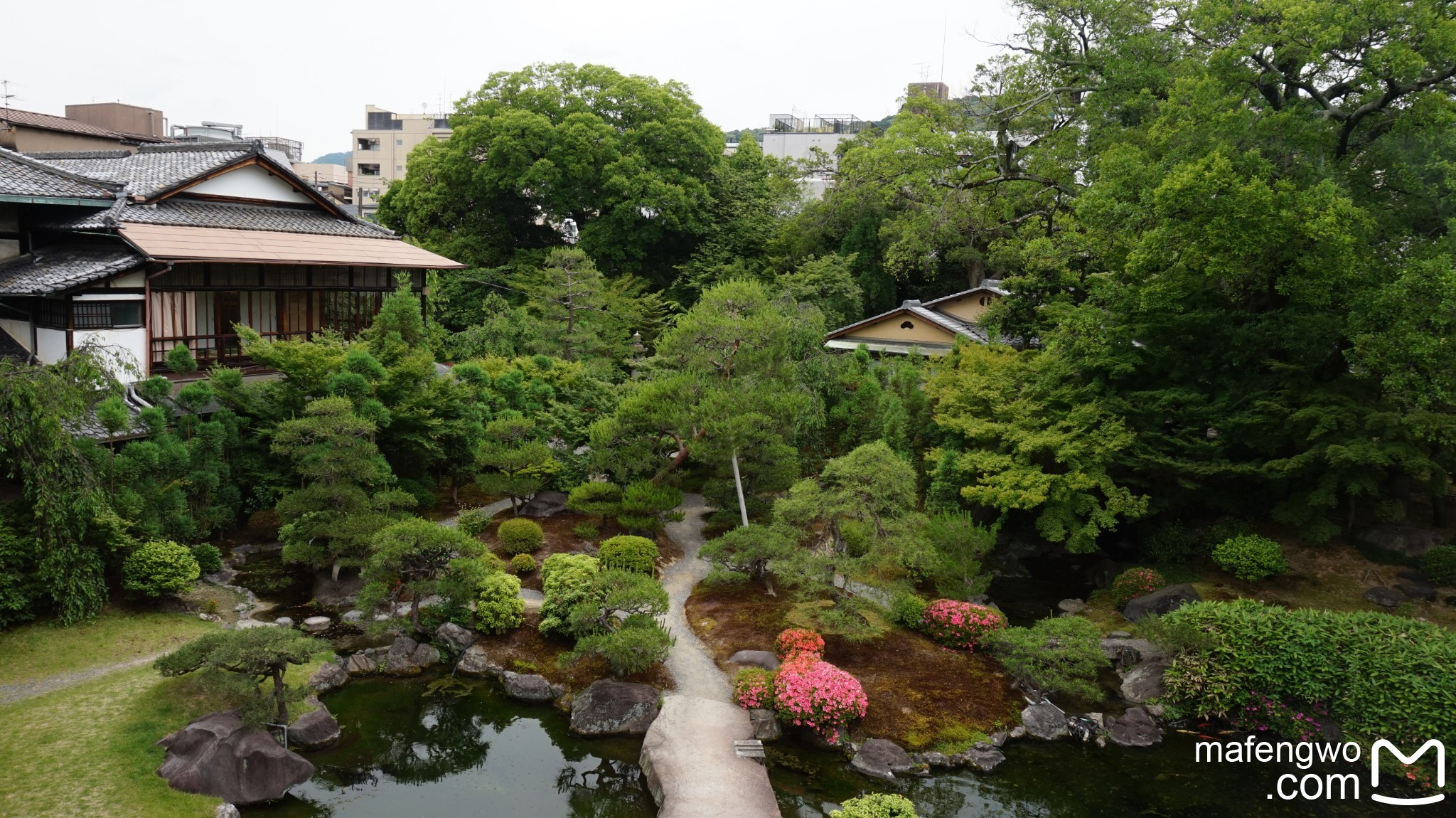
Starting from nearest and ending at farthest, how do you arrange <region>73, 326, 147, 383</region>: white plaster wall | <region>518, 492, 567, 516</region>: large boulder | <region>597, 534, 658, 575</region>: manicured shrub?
<region>597, 534, 658, 575</region>: manicured shrub < <region>73, 326, 147, 383</region>: white plaster wall < <region>518, 492, 567, 516</region>: large boulder

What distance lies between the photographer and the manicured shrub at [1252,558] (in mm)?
17875

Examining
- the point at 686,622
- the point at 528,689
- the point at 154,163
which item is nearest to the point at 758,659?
the point at 686,622

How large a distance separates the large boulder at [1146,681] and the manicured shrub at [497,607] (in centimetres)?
1032

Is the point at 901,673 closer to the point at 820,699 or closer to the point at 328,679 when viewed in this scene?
the point at 820,699

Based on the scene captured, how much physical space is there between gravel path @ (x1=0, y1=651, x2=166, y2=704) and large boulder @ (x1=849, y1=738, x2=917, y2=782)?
10.8m

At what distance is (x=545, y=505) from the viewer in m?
21.3

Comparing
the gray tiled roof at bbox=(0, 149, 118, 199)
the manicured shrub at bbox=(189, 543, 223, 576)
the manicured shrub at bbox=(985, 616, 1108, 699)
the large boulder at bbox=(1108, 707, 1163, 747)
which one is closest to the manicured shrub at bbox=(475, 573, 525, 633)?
the manicured shrub at bbox=(189, 543, 223, 576)

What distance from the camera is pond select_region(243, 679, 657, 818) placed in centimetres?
1178

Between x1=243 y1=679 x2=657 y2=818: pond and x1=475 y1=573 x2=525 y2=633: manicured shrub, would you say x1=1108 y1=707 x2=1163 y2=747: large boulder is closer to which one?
x1=243 y1=679 x2=657 y2=818: pond

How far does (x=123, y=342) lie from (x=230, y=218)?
4.67 m

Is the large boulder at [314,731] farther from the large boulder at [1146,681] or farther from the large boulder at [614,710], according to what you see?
the large boulder at [1146,681]

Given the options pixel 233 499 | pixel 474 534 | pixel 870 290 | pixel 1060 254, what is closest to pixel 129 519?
pixel 233 499

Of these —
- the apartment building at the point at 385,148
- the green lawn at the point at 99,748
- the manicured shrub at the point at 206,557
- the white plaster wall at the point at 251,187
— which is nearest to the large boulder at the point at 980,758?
the green lawn at the point at 99,748

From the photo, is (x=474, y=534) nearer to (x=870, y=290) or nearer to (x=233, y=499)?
(x=233, y=499)
